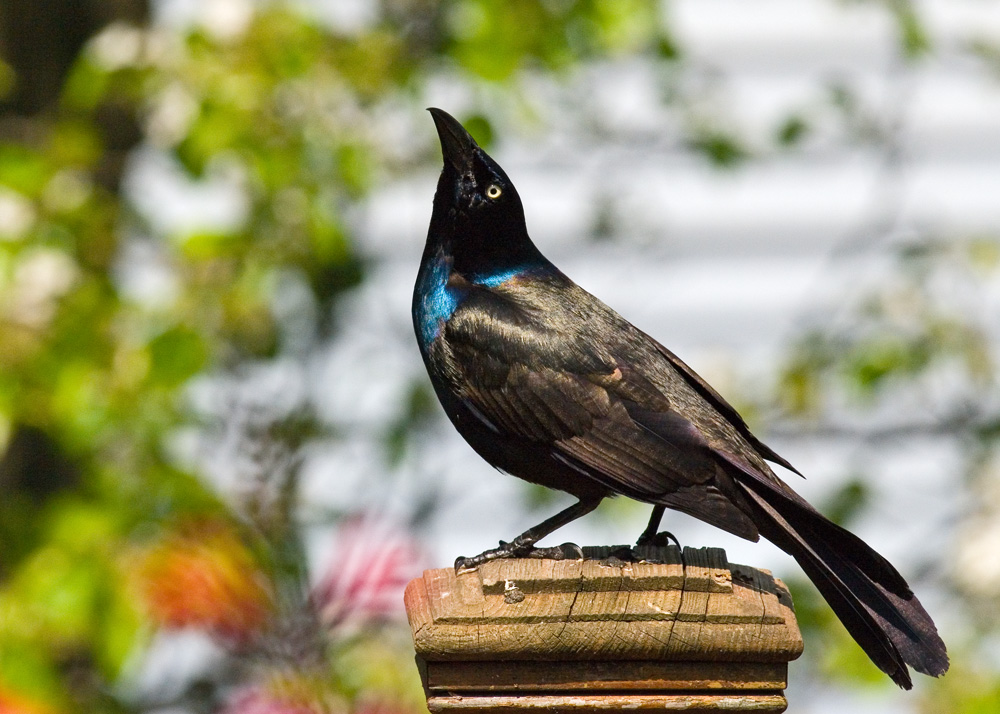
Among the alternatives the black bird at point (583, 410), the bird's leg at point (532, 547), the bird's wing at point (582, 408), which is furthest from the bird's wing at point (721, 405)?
the bird's leg at point (532, 547)

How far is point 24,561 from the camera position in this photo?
481 centimetres

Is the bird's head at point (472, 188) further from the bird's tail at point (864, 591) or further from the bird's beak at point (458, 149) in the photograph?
the bird's tail at point (864, 591)

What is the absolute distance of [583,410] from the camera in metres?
2.58

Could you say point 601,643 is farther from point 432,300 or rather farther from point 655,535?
→ point 432,300

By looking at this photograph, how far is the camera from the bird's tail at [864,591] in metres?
2.10

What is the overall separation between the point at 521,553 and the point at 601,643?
601 mm

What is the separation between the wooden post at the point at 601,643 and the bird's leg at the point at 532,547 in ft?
0.77

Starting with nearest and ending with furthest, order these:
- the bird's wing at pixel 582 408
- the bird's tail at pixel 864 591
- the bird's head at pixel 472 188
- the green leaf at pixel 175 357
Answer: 1. the bird's tail at pixel 864 591
2. the bird's wing at pixel 582 408
3. the bird's head at pixel 472 188
4. the green leaf at pixel 175 357

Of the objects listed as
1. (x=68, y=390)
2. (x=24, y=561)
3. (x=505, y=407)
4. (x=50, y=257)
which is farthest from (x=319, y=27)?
(x=505, y=407)

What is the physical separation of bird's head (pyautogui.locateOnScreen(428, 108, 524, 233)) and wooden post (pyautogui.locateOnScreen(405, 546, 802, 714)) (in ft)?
4.16

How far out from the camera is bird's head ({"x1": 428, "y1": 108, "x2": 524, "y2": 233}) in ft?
9.95

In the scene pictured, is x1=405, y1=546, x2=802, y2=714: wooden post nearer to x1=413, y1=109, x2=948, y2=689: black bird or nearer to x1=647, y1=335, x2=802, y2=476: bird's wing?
x1=413, y1=109, x2=948, y2=689: black bird

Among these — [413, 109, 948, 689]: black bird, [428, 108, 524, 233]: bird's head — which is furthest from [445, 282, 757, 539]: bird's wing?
[428, 108, 524, 233]: bird's head

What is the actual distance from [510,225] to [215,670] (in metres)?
2.35
